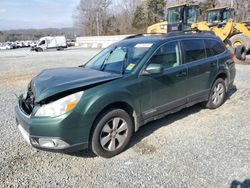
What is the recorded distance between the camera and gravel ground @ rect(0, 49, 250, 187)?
3007 mm

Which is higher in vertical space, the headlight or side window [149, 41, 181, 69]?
side window [149, 41, 181, 69]

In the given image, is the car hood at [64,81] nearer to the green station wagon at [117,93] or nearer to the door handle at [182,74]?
the green station wagon at [117,93]

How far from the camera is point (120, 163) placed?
11.2ft

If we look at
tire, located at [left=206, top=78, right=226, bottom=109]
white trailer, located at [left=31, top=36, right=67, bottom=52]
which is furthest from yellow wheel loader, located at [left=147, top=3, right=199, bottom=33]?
white trailer, located at [left=31, top=36, right=67, bottom=52]

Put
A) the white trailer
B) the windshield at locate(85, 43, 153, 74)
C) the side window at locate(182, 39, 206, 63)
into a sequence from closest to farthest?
the windshield at locate(85, 43, 153, 74)
the side window at locate(182, 39, 206, 63)
the white trailer

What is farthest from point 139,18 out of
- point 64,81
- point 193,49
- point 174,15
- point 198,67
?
point 64,81

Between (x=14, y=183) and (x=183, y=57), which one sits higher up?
(x=183, y=57)

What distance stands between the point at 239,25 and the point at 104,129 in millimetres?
13659

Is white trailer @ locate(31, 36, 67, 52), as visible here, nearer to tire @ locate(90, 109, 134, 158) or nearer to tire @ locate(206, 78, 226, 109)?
tire @ locate(206, 78, 226, 109)

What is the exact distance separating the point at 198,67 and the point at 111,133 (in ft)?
7.56

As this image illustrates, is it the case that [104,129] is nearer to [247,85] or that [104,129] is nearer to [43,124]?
[43,124]

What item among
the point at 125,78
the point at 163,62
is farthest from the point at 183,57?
the point at 125,78

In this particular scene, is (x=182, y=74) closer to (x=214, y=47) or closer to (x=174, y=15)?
(x=214, y=47)

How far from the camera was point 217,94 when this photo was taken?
17.8 feet
